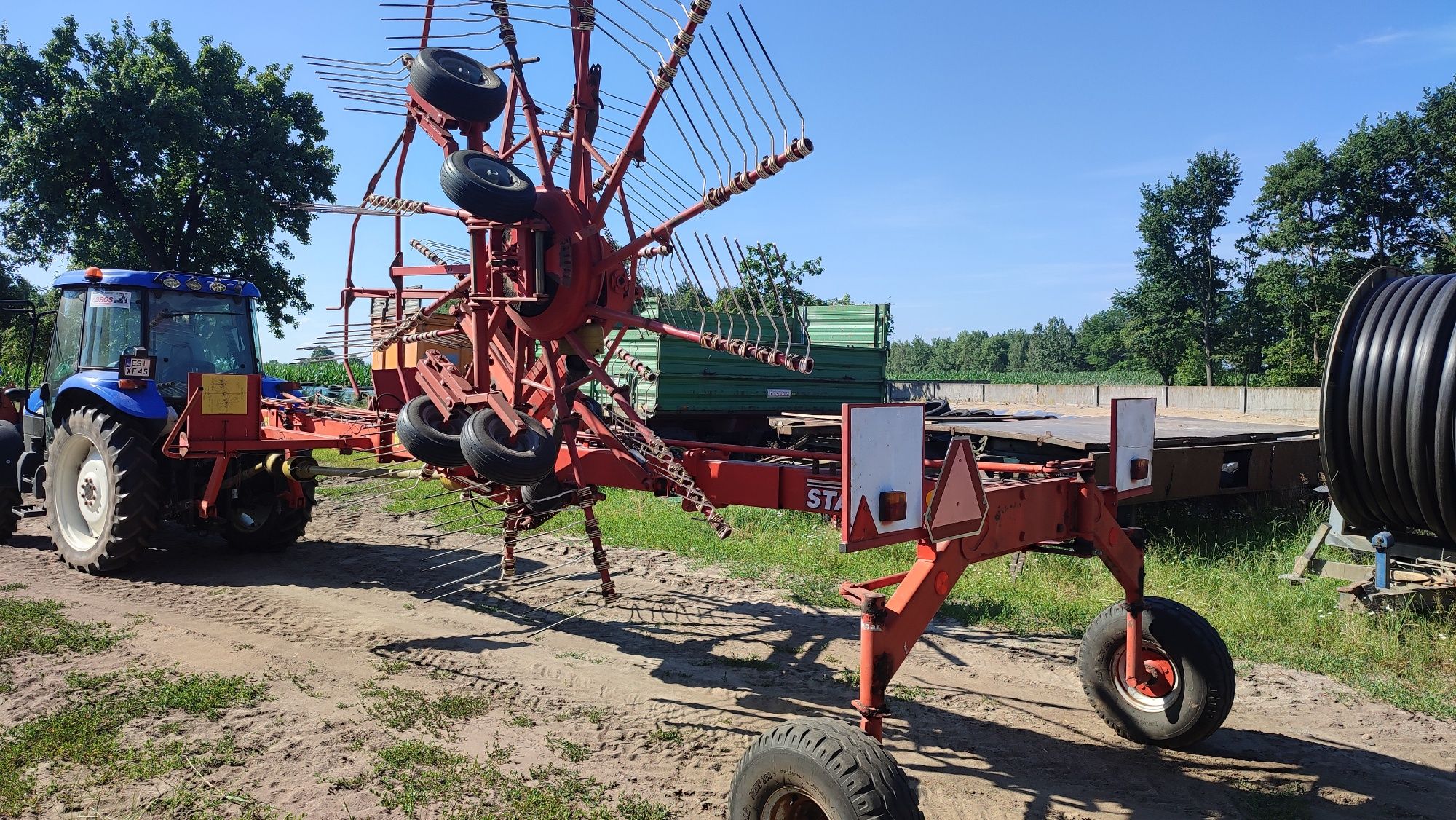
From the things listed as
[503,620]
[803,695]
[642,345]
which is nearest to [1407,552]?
[803,695]

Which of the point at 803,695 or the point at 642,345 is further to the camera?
the point at 642,345

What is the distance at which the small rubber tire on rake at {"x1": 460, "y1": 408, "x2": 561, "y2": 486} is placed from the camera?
4680 millimetres

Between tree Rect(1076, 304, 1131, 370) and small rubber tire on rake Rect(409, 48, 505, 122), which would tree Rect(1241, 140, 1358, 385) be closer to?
tree Rect(1076, 304, 1131, 370)

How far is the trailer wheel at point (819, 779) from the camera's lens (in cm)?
292

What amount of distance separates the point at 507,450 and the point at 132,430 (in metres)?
5.14

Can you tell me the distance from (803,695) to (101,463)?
6.70m

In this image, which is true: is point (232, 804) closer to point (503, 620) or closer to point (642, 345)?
point (503, 620)

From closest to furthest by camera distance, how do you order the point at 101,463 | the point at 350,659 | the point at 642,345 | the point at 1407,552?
the point at 350,659
the point at 1407,552
the point at 101,463
the point at 642,345

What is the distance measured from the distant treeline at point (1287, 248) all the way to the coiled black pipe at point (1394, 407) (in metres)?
31.0

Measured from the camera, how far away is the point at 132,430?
7.88 meters

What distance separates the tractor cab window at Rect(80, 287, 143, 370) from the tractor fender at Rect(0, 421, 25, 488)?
70.6 inches

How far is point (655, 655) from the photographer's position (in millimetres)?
5977

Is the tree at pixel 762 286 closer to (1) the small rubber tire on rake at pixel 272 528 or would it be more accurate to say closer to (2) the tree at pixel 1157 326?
(1) the small rubber tire on rake at pixel 272 528

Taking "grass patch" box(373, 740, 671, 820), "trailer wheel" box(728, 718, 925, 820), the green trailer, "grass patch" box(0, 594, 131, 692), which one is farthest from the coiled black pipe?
"grass patch" box(0, 594, 131, 692)
